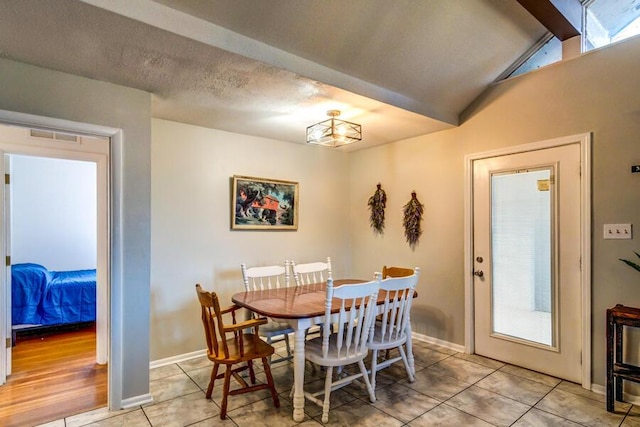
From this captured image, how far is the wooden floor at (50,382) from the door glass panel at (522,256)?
3.45m

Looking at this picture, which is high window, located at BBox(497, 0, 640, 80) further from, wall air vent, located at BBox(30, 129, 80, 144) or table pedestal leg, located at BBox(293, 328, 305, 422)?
wall air vent, located at BBox(30, 129, 80, 144)

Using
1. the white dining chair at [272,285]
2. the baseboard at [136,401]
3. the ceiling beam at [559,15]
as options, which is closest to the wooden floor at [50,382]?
the baseboard at [136,401]

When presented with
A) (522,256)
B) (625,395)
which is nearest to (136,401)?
(522,256)

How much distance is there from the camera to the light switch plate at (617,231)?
2.51m

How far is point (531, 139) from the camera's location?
9.91 feet

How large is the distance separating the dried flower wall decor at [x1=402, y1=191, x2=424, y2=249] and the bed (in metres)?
4.05

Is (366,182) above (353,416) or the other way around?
above

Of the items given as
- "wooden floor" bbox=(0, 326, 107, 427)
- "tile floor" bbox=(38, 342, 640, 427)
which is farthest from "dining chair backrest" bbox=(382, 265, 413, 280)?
"wooden floor" bbox=(0, 326, 107, 427)

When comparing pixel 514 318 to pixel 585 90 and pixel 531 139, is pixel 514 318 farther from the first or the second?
pixel 585 90

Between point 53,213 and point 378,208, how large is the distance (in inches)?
195

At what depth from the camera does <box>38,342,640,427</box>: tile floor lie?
223cm

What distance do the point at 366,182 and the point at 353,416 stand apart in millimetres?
2903

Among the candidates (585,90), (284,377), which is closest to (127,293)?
(284,377)

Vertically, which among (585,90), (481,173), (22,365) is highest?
(585,90)
